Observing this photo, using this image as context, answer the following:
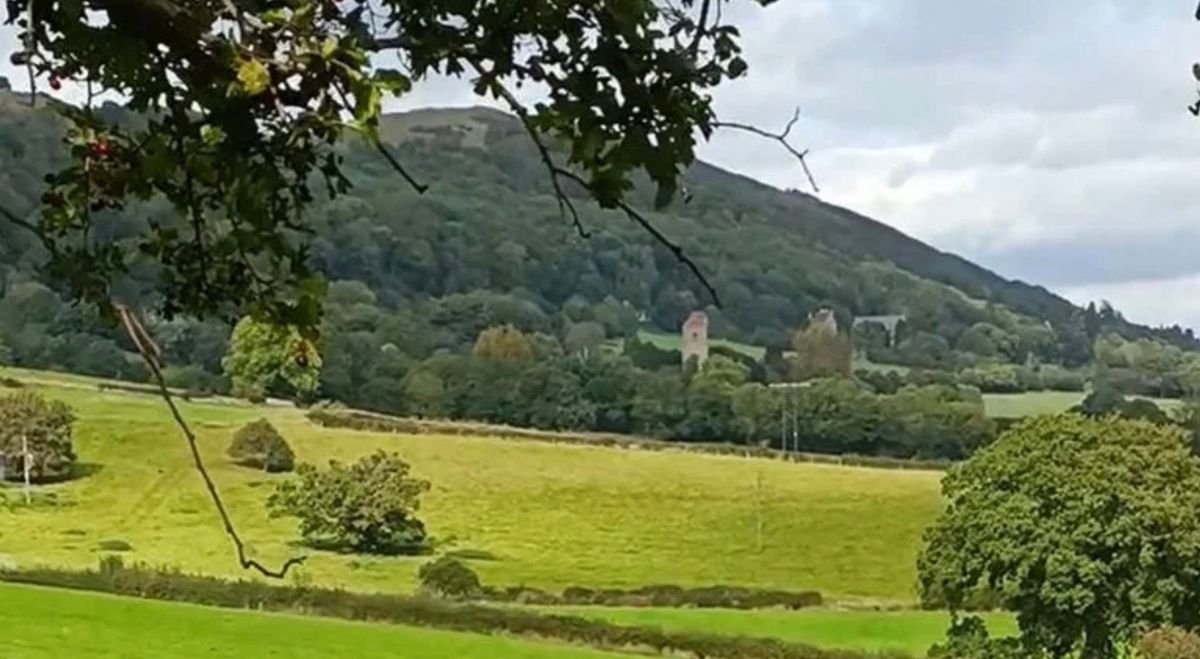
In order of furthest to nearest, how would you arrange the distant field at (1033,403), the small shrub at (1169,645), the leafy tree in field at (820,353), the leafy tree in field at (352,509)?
the leafy tree in field at (820,353) → the distant field at (1033,403) → the leafy tree in field at (352,509) → the small shrub at (1169,645)

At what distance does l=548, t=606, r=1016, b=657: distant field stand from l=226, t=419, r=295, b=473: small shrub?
1191 inches

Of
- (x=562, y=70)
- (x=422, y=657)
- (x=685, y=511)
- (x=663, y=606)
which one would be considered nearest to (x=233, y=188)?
(x=562, y=70)

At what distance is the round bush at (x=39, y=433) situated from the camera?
77312 mm

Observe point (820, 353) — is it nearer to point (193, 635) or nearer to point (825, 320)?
point (825, 320)

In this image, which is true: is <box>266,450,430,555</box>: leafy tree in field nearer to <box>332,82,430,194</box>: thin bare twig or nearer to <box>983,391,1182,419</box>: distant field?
<box>983,391,1182,419</box>: distant field

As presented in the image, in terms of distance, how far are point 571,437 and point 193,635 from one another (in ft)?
209

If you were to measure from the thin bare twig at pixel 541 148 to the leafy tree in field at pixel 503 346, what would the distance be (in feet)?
398

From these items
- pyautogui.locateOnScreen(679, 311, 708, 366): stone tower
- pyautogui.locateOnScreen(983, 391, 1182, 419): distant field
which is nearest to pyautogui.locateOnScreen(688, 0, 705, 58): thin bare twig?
pyautogui.locateOnScreen(983, 391, 1182, 419): distant field

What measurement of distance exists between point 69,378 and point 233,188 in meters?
103

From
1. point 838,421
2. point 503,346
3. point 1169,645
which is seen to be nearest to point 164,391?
point 1169,645

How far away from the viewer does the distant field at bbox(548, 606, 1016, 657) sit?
178 feet

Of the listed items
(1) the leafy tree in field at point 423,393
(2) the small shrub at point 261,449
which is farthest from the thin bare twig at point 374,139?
(1) the leafy tree in field at point 423,393

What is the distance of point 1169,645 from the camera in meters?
41.0

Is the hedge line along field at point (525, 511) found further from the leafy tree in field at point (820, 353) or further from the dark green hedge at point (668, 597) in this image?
the leafy tree in field at point (820, 353)
